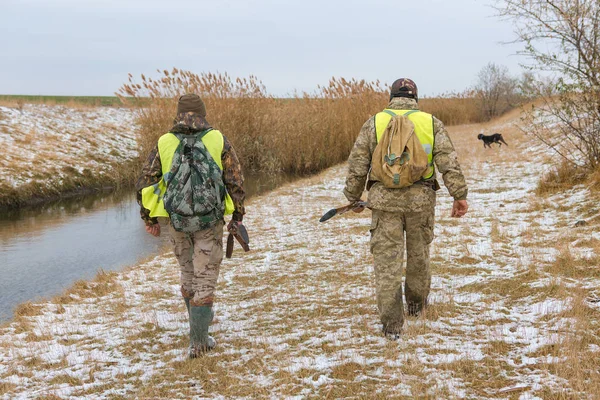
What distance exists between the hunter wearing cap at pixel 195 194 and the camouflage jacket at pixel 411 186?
88 centimetres

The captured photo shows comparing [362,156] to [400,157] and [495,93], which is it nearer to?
[400,157]

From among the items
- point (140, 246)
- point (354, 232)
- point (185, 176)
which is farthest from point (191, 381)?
point (140, 246)

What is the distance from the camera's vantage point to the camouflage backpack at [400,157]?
11.8ft

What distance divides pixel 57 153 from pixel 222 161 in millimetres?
14153

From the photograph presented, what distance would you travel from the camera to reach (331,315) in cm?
454

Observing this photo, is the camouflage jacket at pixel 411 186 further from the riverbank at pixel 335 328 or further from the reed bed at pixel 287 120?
the reed bed at pixel 287 120

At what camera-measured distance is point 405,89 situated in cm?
390

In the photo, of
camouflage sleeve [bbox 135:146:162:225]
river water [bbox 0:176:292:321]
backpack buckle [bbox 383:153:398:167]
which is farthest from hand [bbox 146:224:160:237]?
river water [bbox 0:176:292:321]

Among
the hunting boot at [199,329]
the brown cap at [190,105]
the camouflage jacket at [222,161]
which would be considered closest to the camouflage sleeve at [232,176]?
the camouflage jacket at [222,161]

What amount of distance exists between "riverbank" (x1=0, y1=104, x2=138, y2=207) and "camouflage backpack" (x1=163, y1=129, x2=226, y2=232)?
35.0 ft

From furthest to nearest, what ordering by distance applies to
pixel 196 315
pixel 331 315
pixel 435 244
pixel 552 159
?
pixel 552 159 < pixel 435 244 < pixel 331 315 < pixel 196 315

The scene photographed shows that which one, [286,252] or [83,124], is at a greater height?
[83,124]

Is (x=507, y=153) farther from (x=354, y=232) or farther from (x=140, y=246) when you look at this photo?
(x=140, y=246)

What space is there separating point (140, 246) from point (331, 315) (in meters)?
5.43
